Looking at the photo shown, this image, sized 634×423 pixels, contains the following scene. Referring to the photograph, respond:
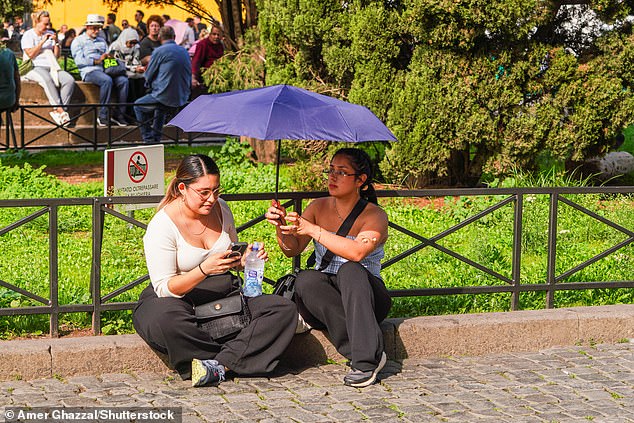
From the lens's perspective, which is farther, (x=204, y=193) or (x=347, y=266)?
(x=347, y=266)

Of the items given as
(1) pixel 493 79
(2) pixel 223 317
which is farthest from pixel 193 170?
(1) pixel 493 79

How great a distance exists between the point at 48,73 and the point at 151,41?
201cm

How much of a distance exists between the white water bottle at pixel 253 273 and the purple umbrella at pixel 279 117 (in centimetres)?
46

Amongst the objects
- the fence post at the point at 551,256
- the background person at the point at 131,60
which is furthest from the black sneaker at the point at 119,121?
the fence post at the point at 551,256

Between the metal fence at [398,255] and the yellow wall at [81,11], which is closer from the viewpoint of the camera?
the metal fence at [398,255]

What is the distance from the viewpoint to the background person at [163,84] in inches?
605

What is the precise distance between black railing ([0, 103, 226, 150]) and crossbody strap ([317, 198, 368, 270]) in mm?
8855

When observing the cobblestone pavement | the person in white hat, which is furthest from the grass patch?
the person in white hat

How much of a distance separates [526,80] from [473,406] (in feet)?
17.9

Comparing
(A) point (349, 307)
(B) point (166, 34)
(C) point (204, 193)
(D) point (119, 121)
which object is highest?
(B) point (166, 34)

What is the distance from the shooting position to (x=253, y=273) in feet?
20.0

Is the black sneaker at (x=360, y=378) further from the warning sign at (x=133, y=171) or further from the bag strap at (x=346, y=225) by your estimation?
the warning sign at (x=133, y=171)

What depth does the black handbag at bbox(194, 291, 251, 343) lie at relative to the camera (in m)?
6.01

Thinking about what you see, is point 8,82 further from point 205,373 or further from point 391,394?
point 391,394
